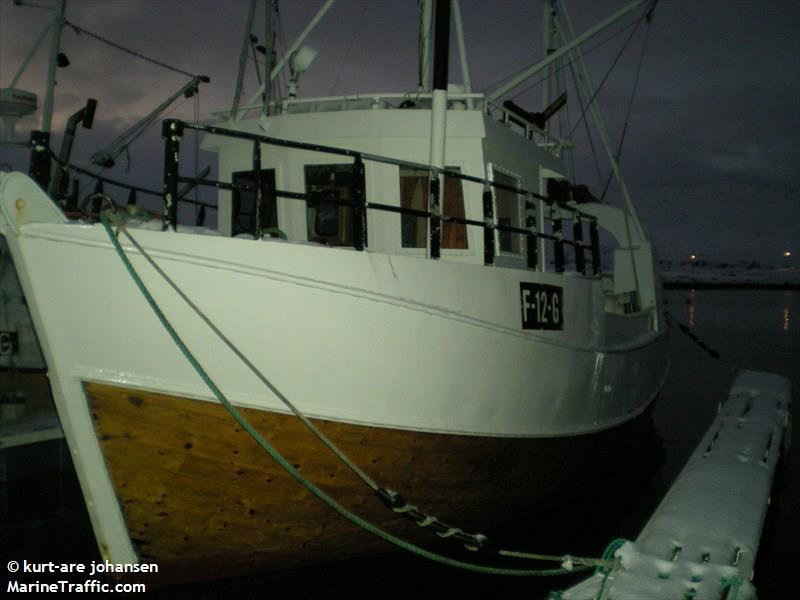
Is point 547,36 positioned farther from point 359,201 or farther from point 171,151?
point 171,151

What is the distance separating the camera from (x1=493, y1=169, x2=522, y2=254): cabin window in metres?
7.20

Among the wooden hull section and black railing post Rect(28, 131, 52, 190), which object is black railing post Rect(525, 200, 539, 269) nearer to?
→ the wooden hull section

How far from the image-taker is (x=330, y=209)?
21.5 feet

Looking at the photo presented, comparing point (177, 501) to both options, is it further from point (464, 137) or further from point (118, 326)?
point (464, 137)

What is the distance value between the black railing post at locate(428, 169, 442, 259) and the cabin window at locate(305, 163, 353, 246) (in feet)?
5.35

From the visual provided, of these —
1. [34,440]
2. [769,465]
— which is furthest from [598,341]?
[34,440]

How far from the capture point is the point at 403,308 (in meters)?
4.73

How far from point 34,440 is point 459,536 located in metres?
6.27

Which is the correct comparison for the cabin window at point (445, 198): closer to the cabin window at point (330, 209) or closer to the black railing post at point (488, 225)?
the cabin window at point (330, 209)

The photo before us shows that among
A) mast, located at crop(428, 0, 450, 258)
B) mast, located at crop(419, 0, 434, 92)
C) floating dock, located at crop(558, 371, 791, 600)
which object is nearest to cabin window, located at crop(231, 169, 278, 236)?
mast, located at crop(428, 0, 450, 258)

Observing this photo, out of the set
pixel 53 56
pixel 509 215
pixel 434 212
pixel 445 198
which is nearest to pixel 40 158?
pixel 434 212

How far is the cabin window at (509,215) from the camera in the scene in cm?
720

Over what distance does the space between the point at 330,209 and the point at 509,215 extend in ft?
7.11

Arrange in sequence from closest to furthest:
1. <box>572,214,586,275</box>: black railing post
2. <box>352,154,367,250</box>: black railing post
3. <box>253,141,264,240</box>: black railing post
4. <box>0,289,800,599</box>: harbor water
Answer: <box>253,141,264,240</box>: black railing post → <box>352,154,367,250</box>: black railing post → <box>0,289,800,599</box>: harbor water → <box>572,214,586,275</box>: black railing post
